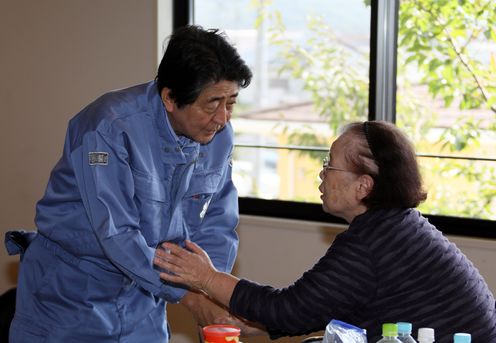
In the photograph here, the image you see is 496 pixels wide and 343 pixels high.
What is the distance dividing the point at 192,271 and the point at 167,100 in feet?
1.43

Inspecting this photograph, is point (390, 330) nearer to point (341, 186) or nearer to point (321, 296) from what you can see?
point (321, 296)

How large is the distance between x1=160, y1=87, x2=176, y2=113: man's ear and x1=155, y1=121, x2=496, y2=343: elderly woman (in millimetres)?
431

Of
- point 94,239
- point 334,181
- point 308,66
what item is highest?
point 308,66

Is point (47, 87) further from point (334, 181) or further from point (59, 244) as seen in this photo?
point (334, 181)

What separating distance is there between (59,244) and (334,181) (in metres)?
0.74

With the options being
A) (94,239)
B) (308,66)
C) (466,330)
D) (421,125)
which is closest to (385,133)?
(466,330)

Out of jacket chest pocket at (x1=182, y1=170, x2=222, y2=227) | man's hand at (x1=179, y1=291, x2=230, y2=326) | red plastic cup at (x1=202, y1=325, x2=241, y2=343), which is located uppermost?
jacket chest pocket at (x1=182, y1=170, x2=222, y2=227)

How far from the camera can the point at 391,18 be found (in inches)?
136

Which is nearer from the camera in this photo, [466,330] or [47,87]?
[466,330]

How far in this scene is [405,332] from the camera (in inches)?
70.6

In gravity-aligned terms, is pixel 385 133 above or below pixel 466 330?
above

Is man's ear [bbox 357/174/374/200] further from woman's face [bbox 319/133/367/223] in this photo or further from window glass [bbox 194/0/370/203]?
window glass [bbox 194/0/370/203]

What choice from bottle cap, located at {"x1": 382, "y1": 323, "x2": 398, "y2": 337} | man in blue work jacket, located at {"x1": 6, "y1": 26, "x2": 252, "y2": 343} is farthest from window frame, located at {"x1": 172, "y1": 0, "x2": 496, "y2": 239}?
bottle cap, located at {"x1": 382, "y1": 323, "x2": 398, "y2": 337}

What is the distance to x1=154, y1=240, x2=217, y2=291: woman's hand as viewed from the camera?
85.9 inches
